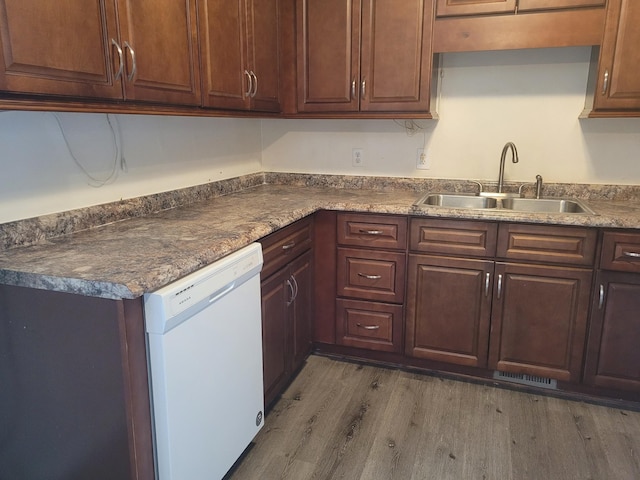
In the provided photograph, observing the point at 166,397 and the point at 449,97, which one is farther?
the point at 449,97

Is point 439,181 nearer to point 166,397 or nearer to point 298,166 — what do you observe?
point 298,166

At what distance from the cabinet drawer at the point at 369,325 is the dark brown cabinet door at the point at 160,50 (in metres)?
1.30

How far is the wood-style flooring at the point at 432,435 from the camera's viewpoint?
6.02ft

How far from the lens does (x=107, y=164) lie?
6.27ft

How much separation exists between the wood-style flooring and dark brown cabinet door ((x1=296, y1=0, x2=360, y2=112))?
1475mm

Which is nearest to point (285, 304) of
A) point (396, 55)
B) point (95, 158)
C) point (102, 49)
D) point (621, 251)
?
point (95, 158)

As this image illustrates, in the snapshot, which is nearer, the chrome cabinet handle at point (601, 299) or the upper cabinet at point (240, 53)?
the upper cabinet at point (240, 53)

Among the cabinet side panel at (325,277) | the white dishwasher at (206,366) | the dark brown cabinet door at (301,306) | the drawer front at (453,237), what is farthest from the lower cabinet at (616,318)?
the white dishwasher at (206,366)

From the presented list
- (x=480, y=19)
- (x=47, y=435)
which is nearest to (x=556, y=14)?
(x=480, y=19)

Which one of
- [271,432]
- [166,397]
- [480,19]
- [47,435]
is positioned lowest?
[271,432]

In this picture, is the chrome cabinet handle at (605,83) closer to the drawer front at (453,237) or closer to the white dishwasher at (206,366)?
the drawer front at (453,237)

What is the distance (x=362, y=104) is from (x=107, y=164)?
130 centimetres

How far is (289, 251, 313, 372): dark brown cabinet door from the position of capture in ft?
7.60

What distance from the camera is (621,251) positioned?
2.06 metres
